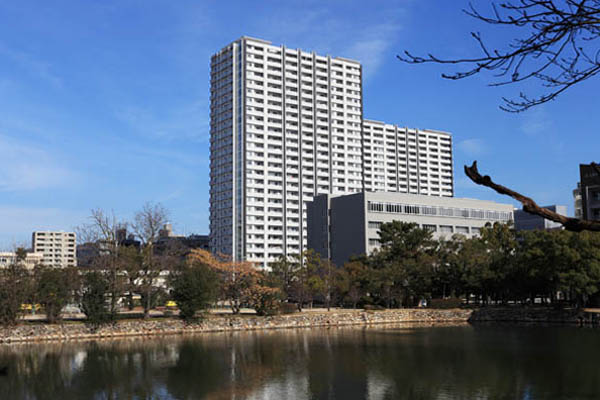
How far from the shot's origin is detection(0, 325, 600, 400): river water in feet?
66.4

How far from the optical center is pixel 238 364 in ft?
88.8

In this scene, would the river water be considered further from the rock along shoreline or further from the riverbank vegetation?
the riverbank vegetation

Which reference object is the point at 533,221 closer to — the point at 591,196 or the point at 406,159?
the point at 406,159

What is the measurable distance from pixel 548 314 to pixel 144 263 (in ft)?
107

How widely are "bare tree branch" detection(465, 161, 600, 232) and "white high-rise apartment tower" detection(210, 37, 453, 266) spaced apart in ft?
332

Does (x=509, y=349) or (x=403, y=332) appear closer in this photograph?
(x=509, y=349)

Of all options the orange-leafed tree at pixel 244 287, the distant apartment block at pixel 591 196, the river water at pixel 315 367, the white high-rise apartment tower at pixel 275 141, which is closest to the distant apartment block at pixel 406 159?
the white high-rise apartment tower at pixel 275 141

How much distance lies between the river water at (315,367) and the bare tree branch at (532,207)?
15407 mm

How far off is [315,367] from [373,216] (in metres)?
57.7

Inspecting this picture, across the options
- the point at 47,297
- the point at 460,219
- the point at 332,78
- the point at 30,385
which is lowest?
the point at 30,385

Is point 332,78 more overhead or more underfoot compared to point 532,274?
more overhead

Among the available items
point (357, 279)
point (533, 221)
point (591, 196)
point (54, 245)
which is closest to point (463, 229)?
point (591, 196)

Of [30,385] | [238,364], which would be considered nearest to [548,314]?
[238,364]

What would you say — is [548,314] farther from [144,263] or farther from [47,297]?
[47,297]
